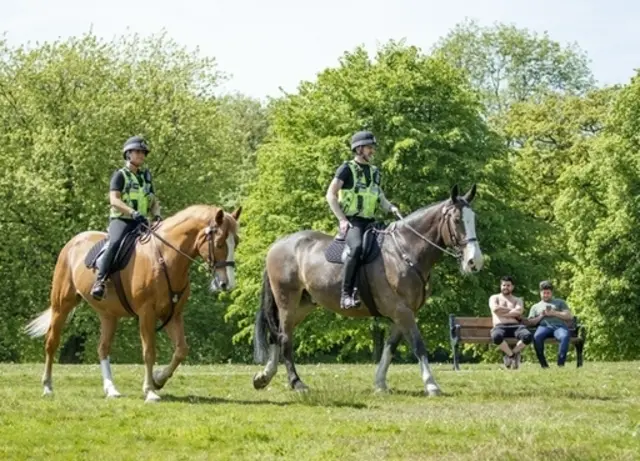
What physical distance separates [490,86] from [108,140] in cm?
3594

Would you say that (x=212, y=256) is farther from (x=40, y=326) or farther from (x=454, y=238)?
(x=40, y=326)

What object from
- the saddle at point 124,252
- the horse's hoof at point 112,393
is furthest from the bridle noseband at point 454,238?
the horse's hoof at point 112,393

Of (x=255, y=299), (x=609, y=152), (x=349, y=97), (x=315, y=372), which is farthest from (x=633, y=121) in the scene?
(x=315, y=372)

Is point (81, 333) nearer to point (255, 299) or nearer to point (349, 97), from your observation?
point (255, 299)

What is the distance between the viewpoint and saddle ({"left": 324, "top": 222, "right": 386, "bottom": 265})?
18.3 m

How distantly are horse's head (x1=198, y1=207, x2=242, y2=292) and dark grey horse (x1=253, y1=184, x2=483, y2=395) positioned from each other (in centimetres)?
240

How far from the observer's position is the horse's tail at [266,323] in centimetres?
1972

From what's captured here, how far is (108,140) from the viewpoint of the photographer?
57.4 meters

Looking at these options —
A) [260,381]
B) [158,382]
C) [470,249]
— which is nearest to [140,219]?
[158,382]

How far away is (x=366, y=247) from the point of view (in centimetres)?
1831

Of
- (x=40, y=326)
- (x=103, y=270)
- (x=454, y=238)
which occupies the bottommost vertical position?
(x=40, y=326)

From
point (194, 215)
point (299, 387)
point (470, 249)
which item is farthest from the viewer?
point (299, 387)

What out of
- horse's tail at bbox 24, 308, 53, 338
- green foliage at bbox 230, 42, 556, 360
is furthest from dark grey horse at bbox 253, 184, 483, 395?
green foliage at bbox 230, 42, 556, 360

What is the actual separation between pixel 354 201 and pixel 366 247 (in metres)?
0.71
